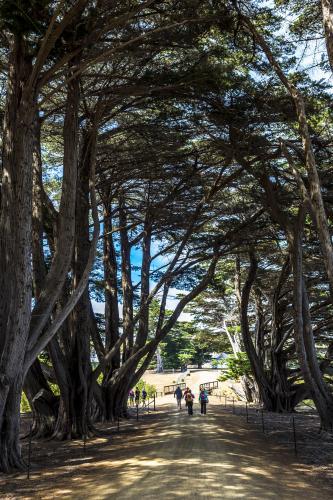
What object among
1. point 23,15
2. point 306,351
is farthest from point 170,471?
point 23,15

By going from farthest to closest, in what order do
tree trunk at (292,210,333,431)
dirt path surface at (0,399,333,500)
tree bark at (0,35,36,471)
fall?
tree trunk at (292,210,333,431)
tree bark at (0,35,36,471)
dirt path surface at (0,399,333,500)

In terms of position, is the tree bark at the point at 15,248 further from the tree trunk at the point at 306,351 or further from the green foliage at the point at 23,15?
the tree trunk at the point at 306,351

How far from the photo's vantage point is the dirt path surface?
6.90 metres

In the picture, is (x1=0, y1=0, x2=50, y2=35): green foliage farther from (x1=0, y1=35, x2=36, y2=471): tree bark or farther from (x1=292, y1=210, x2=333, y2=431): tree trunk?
(x1=292, y1=210, x2=333, y2=431): tree trunk

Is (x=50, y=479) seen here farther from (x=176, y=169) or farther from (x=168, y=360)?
(x=168, y=360)

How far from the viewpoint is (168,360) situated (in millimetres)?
63188

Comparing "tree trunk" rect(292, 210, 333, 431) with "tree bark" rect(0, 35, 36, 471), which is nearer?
"tree bark" rect(0, 35, 36, 471)

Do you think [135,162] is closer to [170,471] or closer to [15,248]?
[15,248]

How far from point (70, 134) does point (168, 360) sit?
55672mm

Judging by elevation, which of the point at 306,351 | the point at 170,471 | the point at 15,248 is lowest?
the point at 170,471

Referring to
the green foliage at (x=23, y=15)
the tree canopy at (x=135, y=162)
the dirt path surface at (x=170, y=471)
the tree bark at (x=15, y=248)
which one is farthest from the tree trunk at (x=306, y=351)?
the green foliage at (x=23, y=15)

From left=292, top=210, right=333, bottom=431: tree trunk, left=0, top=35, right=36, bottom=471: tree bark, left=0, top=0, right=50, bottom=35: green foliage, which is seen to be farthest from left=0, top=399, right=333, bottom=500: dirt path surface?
left=0, top=0, right=50, bottom=35: green foliage

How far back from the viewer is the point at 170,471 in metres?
8.09

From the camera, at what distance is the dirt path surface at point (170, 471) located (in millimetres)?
6898
